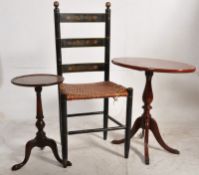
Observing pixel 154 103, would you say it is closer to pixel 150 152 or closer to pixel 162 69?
pixel 150 152

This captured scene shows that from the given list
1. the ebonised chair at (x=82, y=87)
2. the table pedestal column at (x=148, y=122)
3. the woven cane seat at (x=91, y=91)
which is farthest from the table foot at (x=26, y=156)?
the table pedestal column at (x=148, y=122)

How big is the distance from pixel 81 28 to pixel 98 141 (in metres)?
1.20

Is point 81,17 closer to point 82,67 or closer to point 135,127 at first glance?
point 82,67

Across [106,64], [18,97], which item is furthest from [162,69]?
[18,97]

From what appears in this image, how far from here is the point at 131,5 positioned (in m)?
2.88

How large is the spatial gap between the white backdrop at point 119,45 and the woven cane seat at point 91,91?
76 cm

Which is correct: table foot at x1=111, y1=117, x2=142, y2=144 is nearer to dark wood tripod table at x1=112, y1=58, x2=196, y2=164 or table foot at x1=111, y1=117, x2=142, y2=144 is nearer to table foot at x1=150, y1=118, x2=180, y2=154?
dark wood tripod table at x1=112, y1=58, x2=196, y2=164

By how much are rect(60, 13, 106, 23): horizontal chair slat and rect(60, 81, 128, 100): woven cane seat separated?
22.3 inches

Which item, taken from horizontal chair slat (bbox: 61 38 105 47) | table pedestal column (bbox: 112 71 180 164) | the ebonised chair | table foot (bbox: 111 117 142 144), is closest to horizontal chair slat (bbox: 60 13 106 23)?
the ebonised chair

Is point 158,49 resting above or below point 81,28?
below

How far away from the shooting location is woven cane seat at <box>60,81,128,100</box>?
197 cm

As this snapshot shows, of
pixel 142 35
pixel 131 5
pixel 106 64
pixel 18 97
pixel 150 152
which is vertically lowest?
pixel 150 152

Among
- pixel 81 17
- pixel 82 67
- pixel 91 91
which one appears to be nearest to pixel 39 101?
pixel 91 91

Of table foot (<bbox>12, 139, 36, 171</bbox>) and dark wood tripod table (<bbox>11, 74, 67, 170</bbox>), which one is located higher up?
dark wood tripod table (<bbox>11, 74, 67, 170</bbox>)
